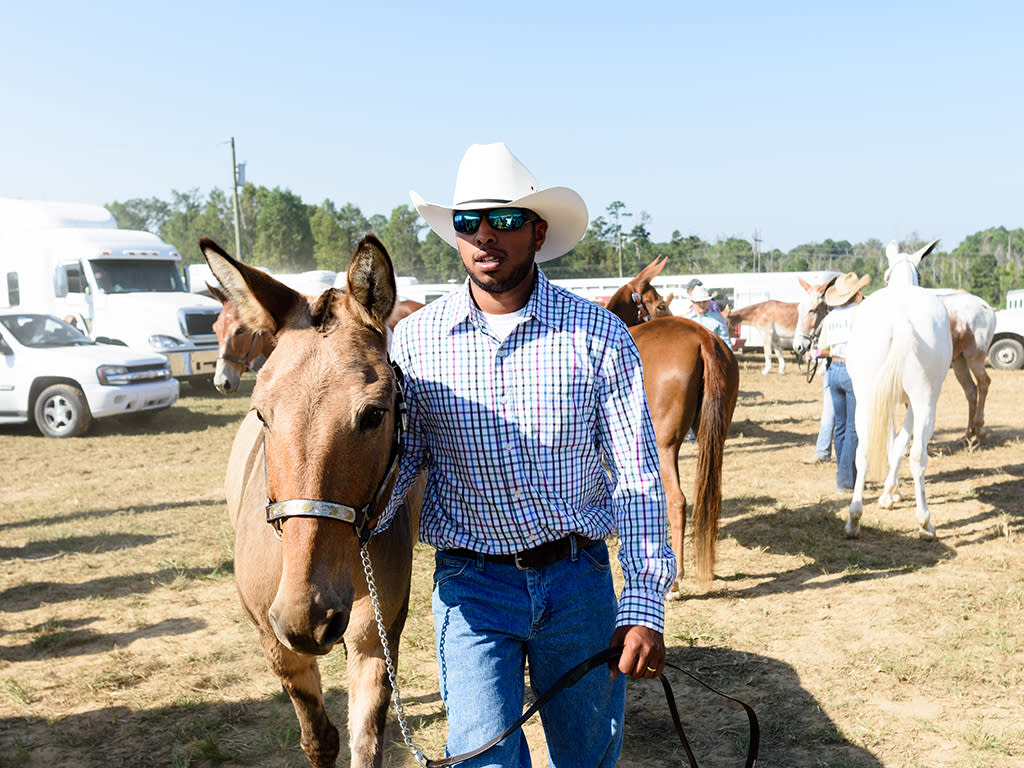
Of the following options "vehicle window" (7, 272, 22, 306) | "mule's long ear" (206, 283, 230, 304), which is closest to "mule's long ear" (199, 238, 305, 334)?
"mule's long ear" (206, 283, 230, 304)

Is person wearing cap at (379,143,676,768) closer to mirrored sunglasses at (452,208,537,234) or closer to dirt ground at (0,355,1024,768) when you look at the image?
mirrored sunglasses at (452,208,537,234)

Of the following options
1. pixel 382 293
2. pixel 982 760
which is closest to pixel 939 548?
pixel 982 760

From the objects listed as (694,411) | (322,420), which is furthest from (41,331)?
(322,420)

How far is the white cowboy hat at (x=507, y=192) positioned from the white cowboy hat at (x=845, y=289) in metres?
7.27

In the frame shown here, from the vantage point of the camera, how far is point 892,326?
→ 6.89 metres

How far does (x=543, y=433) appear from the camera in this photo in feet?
7.47

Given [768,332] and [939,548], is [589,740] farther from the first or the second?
[768,332]

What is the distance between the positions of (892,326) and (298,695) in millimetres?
5945

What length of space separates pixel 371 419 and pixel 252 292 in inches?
21.3

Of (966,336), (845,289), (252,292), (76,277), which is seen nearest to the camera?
(252,292)

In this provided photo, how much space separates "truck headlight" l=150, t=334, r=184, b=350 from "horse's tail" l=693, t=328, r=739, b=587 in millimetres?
12875

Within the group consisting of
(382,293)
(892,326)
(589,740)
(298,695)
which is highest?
(382,293)

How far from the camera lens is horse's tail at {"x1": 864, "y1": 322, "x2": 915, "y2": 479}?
268 inches

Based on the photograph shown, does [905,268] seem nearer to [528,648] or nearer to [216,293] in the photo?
[216,293]
